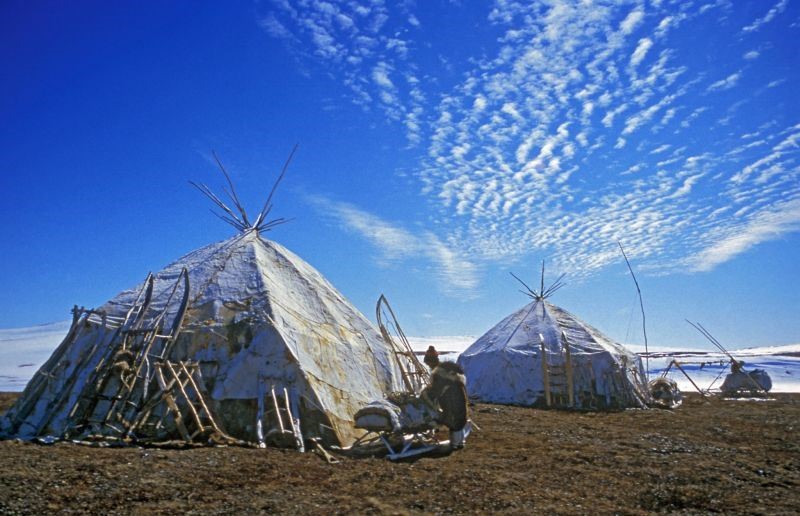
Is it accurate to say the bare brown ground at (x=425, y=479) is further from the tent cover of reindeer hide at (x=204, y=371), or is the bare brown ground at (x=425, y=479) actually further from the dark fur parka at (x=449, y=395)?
the tent cover of reindeer hide at (x=204, y=371)

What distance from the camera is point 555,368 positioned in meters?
19.1

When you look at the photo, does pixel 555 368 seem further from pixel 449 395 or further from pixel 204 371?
pixel 204 371

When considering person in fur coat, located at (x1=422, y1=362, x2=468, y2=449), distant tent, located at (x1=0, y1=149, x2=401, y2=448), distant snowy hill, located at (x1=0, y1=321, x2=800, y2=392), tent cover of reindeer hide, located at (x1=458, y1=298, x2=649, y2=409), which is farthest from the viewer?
distant snowy hill, located at (x1=0, y1=321, x2=800, y2=392)

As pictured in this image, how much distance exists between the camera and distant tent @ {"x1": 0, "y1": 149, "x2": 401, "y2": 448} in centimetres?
883

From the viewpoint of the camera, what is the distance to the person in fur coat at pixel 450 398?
9367mm

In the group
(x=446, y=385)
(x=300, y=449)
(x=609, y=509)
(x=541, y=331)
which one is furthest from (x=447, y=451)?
(x=541, y=331)

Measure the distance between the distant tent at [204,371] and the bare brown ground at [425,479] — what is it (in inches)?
31.1

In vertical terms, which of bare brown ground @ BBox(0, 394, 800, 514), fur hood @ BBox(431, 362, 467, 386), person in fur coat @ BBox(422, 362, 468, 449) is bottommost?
bare brown ground @ BBox(0, 394, 800, 514)

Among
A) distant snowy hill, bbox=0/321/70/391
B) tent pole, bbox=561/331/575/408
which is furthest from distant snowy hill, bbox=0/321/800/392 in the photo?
tent pole, bbox=561/331/575/408

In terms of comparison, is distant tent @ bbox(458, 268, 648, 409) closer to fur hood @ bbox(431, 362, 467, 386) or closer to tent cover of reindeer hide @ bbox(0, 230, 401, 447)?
tent cover of reindeer hide @ bbox(0, 230, 401, 447)

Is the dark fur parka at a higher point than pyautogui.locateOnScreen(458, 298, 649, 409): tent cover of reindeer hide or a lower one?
lower

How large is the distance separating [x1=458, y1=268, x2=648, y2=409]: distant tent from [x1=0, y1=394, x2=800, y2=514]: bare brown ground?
326 inches

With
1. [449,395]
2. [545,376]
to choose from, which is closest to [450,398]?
[449,395]

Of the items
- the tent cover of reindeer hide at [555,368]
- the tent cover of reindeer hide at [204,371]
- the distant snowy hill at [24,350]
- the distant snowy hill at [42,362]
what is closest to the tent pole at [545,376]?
the tent cover of reindeer hide at [555,368]
